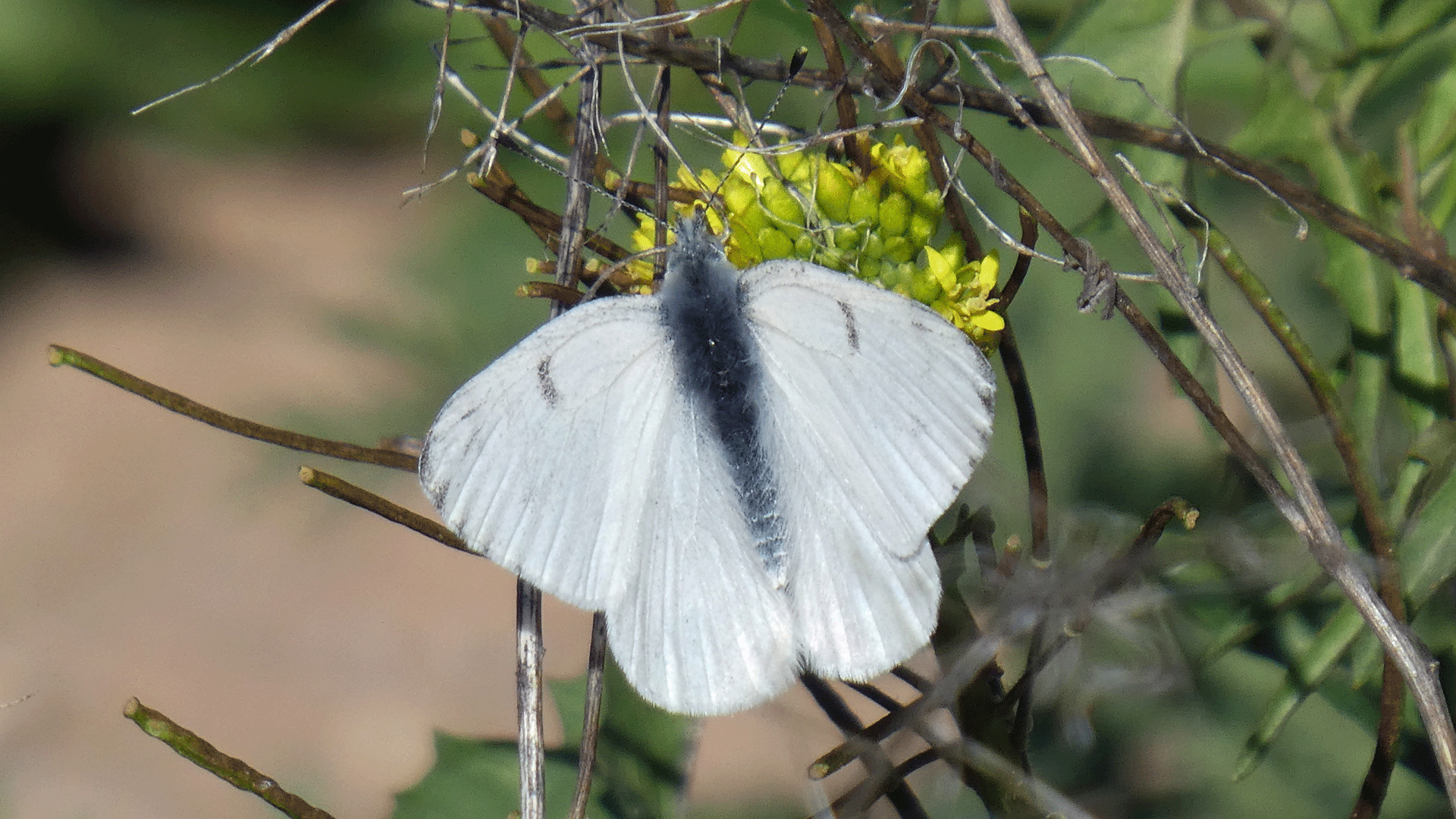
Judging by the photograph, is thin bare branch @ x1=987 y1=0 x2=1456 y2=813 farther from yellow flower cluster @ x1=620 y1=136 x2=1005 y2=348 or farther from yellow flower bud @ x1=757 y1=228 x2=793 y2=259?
yellow flower bud @ x1=757 y1=228 x2=793 y2=259

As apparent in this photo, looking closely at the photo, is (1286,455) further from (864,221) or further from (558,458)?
(558,458)

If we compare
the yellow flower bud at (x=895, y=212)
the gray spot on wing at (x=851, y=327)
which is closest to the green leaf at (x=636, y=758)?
the gray spot on wing at (x=851, y=327)

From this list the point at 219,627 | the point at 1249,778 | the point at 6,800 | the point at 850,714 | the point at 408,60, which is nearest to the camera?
the point at 850,714

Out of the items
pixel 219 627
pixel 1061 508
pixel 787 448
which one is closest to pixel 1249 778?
pixel 1061 508

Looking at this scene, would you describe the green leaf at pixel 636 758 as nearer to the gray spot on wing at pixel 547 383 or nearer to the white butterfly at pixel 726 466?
the white butterfly at pixel 726 466

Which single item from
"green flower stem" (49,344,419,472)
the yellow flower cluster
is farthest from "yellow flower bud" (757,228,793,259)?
"green flower stem" (49,344,419,472)

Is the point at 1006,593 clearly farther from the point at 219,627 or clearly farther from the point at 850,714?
the point at 219,627
